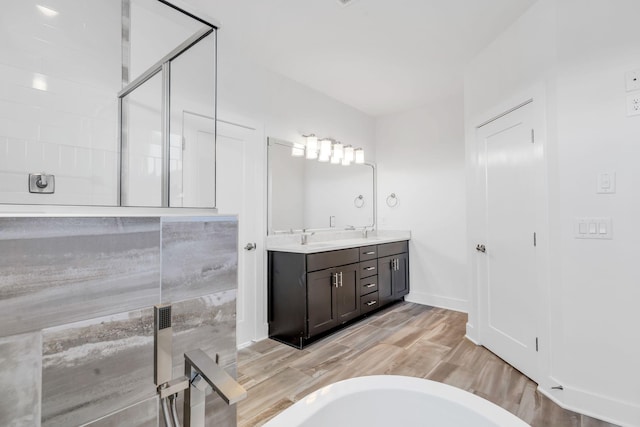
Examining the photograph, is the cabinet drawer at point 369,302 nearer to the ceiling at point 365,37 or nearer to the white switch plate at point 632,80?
the ceiling at point 365,37

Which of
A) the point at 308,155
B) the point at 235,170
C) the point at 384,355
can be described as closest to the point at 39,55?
the point at 235,170

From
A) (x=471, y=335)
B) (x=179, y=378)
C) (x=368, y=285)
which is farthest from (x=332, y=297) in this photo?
(x=179, y=378)

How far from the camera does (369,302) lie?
3.44 meters

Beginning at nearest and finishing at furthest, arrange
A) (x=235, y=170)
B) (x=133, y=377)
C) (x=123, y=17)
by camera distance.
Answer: (x=133, y=377), (x=123, y=17), (x=235, y=170)

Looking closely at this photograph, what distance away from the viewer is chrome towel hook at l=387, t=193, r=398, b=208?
4.29 m

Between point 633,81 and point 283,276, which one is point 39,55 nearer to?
point 283,276

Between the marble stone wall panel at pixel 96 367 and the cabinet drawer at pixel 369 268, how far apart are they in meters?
2.70

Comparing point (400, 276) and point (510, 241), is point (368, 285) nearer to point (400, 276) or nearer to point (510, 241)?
point (400, 276)

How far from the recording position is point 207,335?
94 cm

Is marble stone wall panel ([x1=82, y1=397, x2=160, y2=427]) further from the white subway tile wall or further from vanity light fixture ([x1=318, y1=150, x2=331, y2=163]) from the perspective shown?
vanity light fixture ([x1=318, y1=150, x2=331, y2=163])

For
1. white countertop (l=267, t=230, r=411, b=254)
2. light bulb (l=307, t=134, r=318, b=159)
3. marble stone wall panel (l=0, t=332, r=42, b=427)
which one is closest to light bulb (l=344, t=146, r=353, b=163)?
light bulb (l=307, t=134, r=318, b=159)

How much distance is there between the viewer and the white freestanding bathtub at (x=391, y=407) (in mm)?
1084

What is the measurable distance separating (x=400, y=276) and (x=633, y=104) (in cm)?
279

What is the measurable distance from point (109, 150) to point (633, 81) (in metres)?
2.79
